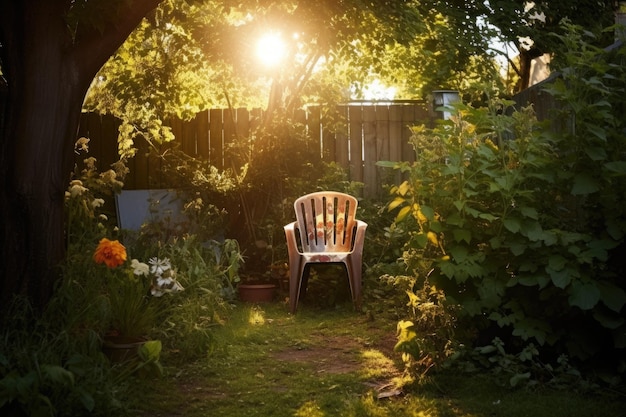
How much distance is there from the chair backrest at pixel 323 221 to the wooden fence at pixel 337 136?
1249 mm

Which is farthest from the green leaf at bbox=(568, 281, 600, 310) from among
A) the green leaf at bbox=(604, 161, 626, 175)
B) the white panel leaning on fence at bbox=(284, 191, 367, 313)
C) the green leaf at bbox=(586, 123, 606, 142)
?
the white panel leaning on fence at bbox=(284, 191, 367, 313)

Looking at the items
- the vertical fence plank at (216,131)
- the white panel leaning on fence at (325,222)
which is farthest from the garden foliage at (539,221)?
the vertical fence plank at (216,131)

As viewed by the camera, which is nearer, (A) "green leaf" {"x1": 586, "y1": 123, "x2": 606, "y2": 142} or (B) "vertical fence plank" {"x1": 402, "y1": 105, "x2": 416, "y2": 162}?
(A) "green leaf" {"x1": 586, "y1": 123, "x2": 606, "y2": 142}

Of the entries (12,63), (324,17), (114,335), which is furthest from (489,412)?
(324,17)

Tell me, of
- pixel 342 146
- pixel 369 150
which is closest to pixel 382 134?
pixel 369 150

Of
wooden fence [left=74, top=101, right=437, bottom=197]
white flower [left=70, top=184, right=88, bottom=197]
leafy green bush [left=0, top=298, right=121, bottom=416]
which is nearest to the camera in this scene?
leafy green bush [left=0, top=298, right=121, bottom=416]

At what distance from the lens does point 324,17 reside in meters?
5.65

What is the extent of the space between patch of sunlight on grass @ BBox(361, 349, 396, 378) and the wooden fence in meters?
3.54

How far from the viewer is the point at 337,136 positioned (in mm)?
8258

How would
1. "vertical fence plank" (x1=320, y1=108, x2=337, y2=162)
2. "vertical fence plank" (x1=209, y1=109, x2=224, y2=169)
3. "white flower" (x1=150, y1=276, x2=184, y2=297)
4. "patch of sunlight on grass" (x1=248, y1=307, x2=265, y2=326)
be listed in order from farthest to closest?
"vertical fence plank" (x1=209, y1=109, x2=224, y2=169) → "vertical fence plank" (x1=320, y1=108, x2=337, y2=162) → "patch of sunlight on grass" (x1=248, y1=307, x2=265, y2=326) → "white flower" (x1=150, y1=276, x2=184, y2=297)

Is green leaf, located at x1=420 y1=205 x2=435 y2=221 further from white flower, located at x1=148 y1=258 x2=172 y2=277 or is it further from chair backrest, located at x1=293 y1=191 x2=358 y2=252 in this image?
chair backrest, located at x1=293 y1=191 x2=358 y2=252

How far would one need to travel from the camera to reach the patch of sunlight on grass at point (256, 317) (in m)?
5.73

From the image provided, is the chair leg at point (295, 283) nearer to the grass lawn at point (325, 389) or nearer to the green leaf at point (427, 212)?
the grass lawn at point (325, 389)

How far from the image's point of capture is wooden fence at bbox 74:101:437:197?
816 centimetres
